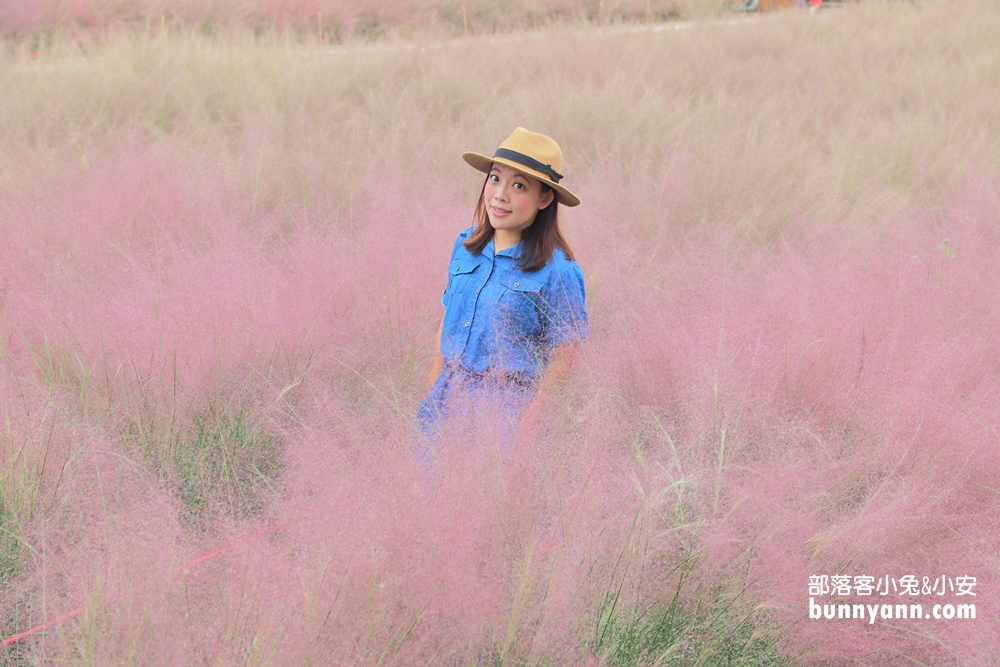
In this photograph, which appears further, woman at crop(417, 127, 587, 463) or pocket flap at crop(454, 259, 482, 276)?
pocket flap at crop(454, 259, 482, 276)

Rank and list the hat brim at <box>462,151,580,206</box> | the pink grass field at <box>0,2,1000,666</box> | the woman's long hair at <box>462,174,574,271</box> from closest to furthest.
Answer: the pink grass field at <box>0,2,1000,666</box>, the hat brim at <box>462,151,580,206</box>, the woman's long hair at <box>462,174,574,271</box>

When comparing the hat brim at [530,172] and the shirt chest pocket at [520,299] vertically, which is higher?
the hat brim at [530,172]

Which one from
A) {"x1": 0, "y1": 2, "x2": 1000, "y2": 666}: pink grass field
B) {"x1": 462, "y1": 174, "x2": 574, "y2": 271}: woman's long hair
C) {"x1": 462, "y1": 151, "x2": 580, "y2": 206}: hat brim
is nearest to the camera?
{"x1": 0, "y1": 2, "x2": 1000, "y2": 666}: pink grass field

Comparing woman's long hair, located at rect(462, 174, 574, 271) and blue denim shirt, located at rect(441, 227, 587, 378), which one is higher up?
woman's long hair, located at rect(462, 174, 574, 271)

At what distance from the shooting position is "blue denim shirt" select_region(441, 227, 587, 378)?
7.74 ft

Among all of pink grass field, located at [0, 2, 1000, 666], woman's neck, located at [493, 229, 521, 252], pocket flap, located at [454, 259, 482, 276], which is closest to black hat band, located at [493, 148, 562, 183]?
woman's neck, located at [493, 229, 521, 252]

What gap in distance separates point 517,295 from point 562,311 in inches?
5.2

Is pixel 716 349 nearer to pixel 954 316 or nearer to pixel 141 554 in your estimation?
pixel 954 316

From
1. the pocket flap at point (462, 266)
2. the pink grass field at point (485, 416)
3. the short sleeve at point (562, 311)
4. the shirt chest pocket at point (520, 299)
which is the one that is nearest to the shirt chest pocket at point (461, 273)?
the pocket flap at point (462, 266)

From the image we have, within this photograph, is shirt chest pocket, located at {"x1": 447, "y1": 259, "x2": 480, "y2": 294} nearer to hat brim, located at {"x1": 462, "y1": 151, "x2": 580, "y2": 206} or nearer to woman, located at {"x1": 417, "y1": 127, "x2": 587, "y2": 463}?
woman, located at {"x1": 417, "y1": 127, "x2": 587, "y2": 463}

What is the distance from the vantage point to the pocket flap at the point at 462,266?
2469mm

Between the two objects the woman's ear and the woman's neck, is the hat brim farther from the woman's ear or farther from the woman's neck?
the woman's neck

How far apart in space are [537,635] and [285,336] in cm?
149

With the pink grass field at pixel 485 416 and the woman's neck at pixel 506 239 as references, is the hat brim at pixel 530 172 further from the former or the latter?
the pink grass field at pixel 485 416
